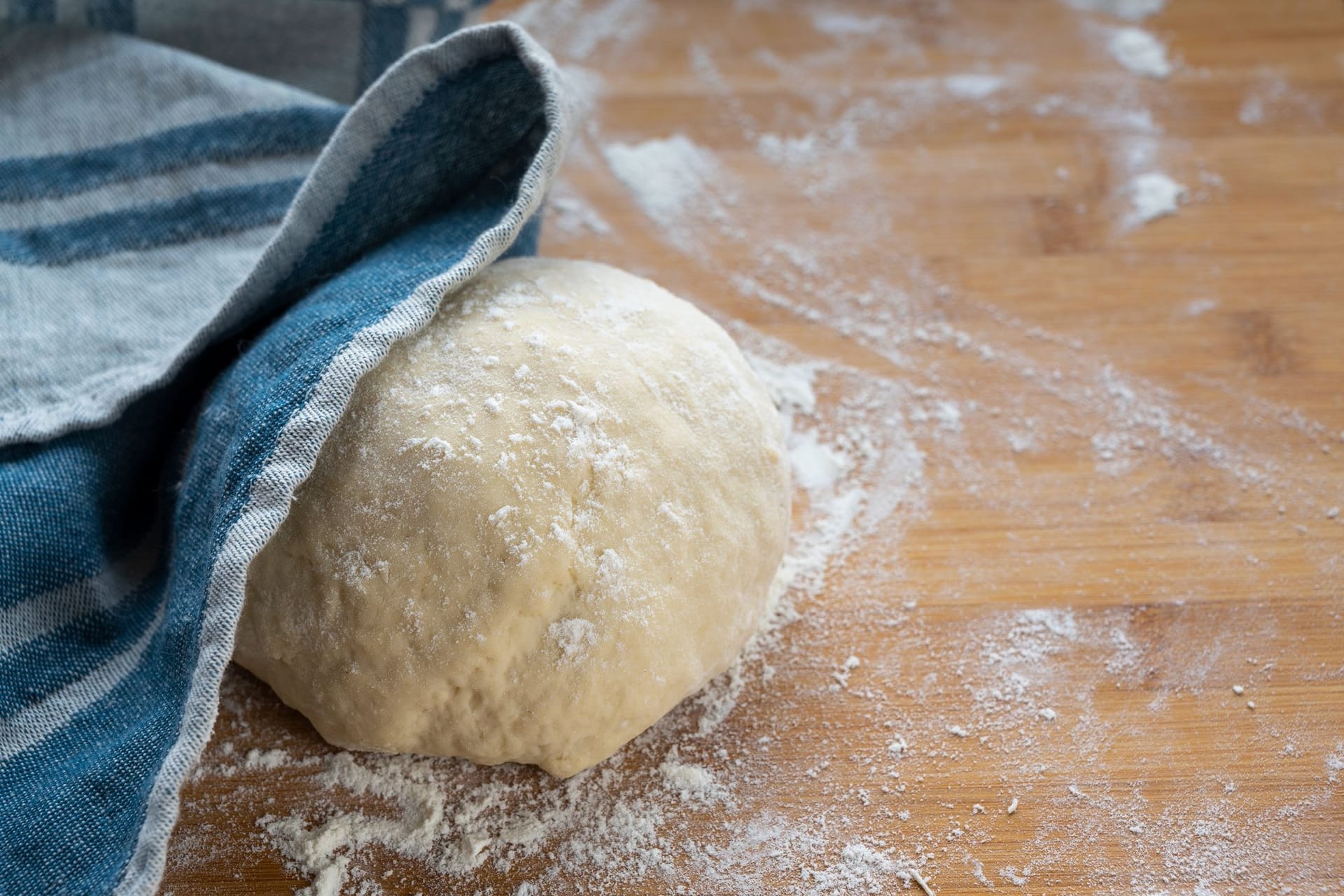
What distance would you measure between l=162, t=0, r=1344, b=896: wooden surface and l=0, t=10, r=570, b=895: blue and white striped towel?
153mm

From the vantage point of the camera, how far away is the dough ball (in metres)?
1.00

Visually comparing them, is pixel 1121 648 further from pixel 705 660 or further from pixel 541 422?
pixel 541 422

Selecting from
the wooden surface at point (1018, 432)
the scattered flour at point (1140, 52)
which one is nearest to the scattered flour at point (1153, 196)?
the wooden surface at point (1018, 432)

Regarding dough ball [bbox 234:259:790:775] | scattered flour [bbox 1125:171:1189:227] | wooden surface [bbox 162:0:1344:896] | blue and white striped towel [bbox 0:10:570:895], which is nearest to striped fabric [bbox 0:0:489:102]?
blue and white striped towel [bbox 0:10:570:895]

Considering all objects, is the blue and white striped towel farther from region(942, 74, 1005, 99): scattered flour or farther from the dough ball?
region(942, 74, 1005, 99): scattered flour

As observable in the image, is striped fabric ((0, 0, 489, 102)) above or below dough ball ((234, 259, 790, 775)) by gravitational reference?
above

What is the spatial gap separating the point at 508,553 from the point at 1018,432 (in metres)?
0.76

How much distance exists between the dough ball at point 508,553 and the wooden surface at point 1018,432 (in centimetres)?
14

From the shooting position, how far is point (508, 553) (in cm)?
100

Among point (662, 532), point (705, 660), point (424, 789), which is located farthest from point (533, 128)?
point (424, 789)

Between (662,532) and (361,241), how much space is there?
48 cm

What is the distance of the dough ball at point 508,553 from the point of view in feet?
3.29

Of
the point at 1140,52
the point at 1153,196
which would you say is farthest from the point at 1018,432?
the point at 1140,52

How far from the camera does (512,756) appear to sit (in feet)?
3.53
